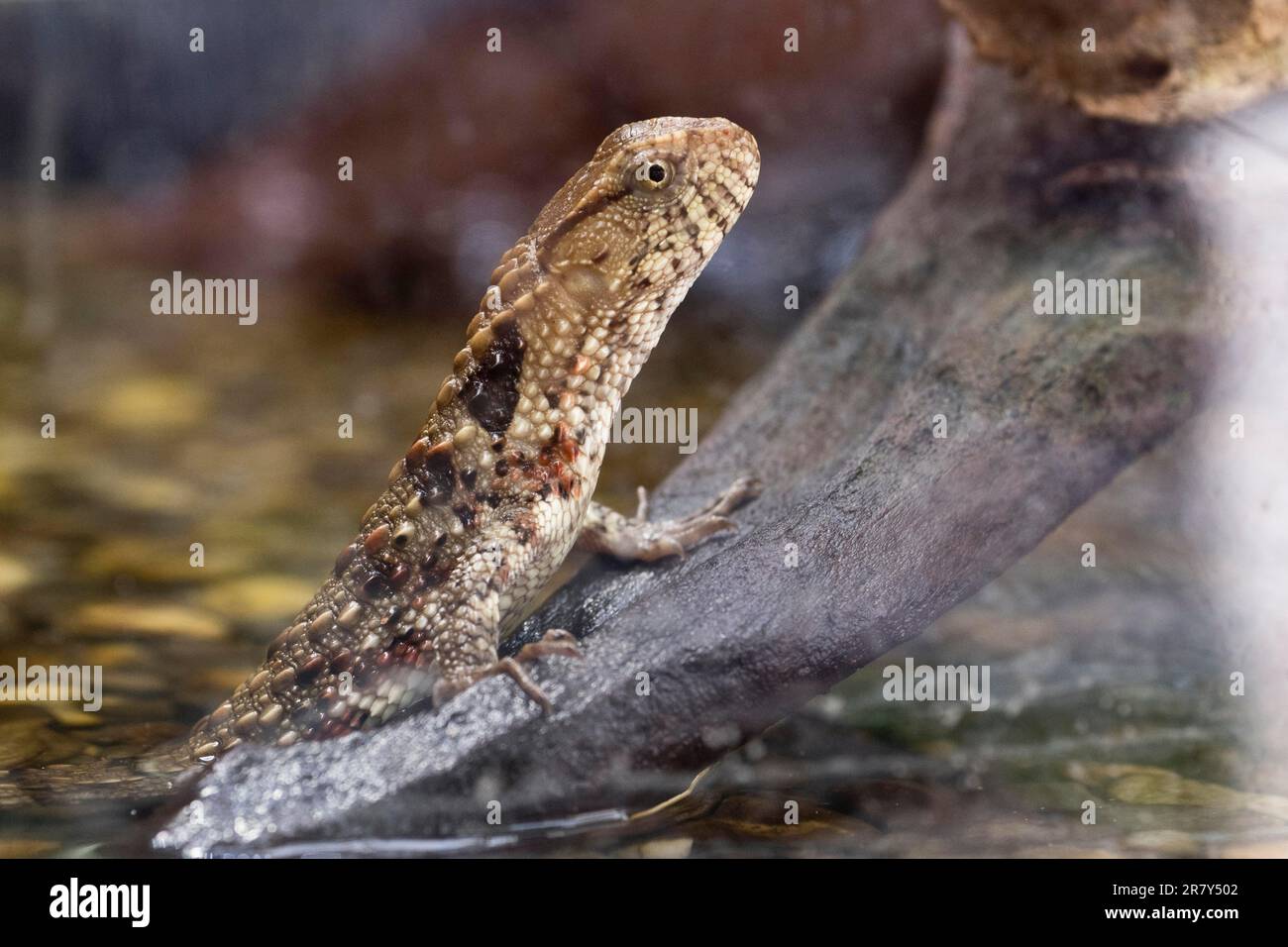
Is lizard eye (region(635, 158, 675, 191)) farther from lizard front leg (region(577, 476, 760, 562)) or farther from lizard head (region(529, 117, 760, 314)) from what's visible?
lizard front leg (region(577, 476, 760, 562))

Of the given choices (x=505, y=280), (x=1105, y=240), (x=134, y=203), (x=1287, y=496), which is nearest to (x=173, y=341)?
(x=134, y=203)

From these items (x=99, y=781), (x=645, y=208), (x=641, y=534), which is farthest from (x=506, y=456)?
(x=99, y=781)

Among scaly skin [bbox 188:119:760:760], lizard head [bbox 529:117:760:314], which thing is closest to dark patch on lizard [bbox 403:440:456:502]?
scaly skin [bbox 188:119:760:760]

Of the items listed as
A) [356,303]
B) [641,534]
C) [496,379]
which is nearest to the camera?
[496,379]

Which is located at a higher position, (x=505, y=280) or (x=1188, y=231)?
(x=1188, y=231)

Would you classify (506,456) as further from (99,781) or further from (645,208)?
(99,781)

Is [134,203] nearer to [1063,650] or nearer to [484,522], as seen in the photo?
[484,522]
